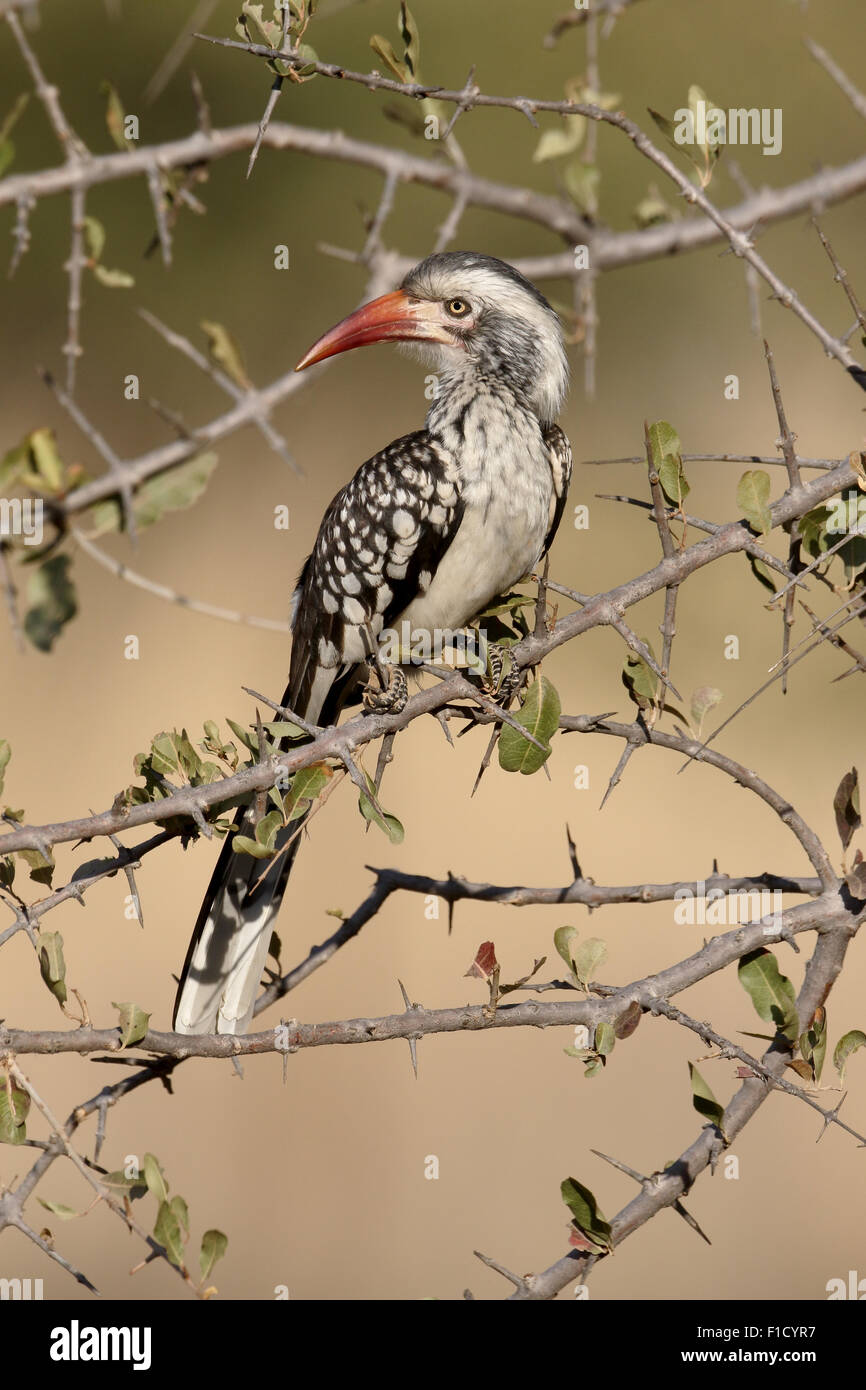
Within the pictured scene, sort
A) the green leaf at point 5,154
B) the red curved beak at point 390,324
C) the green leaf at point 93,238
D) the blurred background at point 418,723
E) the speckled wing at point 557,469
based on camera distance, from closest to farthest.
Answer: the green leaf at point 5,154 < the green leaf at point 93,238 < the red curved beak at point 390,324 < the speckled wing at point 557,469 < the blurred background at point 418,723

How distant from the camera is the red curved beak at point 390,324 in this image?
2.50 metres

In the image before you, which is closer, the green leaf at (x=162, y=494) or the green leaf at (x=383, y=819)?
the green leaf at (x=162, y=494)

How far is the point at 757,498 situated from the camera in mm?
1692

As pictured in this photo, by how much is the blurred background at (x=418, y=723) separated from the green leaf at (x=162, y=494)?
4.32 m

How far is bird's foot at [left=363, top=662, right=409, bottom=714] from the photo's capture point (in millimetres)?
2142

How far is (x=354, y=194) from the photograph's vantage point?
18.8 feet

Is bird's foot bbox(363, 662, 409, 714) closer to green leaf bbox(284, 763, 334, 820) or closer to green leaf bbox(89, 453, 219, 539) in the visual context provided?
green leaf bbox(284, 763, 334, 820)

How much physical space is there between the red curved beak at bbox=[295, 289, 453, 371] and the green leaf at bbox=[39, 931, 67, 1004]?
128cm

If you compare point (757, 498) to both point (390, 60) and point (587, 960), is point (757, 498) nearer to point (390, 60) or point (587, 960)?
point (587, 960)

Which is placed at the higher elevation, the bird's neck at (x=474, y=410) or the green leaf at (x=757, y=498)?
the bird's neck at (x=474, y=410)

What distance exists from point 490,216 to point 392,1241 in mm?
4319

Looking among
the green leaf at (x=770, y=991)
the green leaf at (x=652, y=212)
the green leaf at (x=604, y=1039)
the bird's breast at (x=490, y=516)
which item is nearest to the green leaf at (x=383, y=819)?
the green leaf at (x=604, y=1039)

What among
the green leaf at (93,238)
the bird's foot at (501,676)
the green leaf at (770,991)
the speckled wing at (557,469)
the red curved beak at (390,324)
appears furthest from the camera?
the speckled wing at (557,469)

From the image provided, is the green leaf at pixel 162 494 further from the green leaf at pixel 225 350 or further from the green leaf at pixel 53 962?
the green leaf at pixel 53 962
